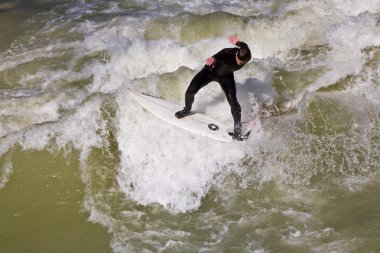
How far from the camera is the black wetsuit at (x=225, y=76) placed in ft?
20.4

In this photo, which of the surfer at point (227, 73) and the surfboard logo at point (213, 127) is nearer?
the surfer at point (227, 73)

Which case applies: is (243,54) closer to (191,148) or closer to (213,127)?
(213,127)

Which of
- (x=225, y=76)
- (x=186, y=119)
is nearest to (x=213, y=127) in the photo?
(x=186, y=119)

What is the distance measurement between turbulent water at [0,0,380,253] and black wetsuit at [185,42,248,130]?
546 mm

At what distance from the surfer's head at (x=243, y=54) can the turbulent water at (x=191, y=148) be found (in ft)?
3.99

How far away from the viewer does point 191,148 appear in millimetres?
6715

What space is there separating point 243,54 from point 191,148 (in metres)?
1.59

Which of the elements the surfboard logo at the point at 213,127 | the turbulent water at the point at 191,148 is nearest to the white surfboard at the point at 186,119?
the surfboard logo at the point at 213,127

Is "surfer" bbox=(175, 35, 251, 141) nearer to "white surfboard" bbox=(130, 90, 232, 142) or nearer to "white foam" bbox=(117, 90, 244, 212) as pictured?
"white surfboard" bbox=(130, 90, 232, 142)

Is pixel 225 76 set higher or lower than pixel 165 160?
higher

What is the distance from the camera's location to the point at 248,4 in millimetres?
11219

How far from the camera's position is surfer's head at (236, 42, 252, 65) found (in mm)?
5879

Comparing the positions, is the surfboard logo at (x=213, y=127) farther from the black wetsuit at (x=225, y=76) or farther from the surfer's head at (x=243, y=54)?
the surfer's head at (x=243, y=54)

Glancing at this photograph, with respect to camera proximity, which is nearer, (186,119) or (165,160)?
(165,160)
